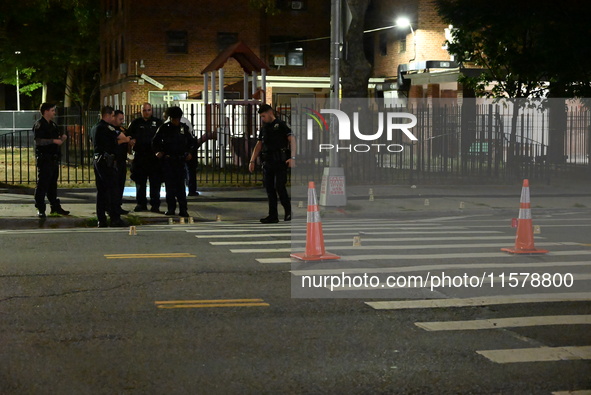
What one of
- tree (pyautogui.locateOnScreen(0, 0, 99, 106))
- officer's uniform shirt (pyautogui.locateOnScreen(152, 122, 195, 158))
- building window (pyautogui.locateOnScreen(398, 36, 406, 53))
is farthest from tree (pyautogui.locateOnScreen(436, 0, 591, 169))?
tree (pyautogui.locateOnScreen(0, 0, 99, 106))

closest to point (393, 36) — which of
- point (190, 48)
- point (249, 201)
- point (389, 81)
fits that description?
point (389, 81)

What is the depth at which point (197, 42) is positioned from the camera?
50.4 m

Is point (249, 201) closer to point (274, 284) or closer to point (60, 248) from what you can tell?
point (60, 248)

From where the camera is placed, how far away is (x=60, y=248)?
510 inches

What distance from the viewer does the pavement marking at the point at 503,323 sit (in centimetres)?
805

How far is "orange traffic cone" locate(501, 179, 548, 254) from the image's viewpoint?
12.3 m

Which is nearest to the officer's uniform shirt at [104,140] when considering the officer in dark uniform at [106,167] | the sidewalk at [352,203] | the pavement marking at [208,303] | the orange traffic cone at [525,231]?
the officer in dark uniform at [106,167]

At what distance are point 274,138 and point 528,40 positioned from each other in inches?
611

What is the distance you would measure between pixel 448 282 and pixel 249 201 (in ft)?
38.4

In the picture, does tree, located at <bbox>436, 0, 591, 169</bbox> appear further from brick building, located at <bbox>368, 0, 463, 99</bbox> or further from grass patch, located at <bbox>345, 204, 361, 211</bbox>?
grass patch, located at <bbox>345, 204, 361, 211</bbox>

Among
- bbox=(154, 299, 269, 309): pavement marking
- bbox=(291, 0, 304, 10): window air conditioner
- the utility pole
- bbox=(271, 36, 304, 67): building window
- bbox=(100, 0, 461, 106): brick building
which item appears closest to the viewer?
bbox=(154, 299, 269, 309): pavement marking

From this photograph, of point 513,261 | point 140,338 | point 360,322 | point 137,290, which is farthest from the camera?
point 513,261

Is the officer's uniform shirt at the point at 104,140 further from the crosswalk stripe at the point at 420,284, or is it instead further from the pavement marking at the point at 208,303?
the pavement marking at the point at 208,303

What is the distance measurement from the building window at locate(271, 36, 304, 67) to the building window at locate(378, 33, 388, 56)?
5141 millimetres
